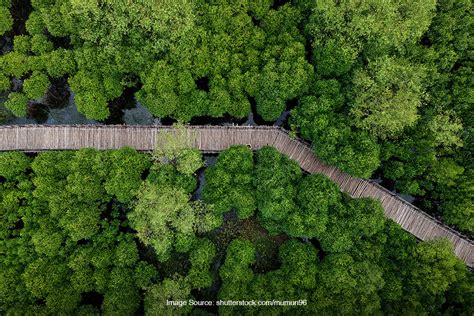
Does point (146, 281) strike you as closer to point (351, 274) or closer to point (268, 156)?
point (268, 156)

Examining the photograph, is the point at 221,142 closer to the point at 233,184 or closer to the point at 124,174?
the point at 233,184

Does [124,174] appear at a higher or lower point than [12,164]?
Result: higher

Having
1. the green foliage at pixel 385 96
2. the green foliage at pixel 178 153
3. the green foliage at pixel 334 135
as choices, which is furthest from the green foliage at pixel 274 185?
the green foliage at pixel 385 96

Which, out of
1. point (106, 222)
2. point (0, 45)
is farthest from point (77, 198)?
point (0, 45)

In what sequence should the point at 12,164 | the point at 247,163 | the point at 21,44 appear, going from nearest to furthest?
1. the point at 247,163
2. the point at 12,164
3. the point at 21,44

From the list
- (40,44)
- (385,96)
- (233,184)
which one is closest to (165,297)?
(233,184)

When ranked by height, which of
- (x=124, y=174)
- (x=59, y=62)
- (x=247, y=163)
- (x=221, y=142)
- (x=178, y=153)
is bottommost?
(x=124, y=174)
